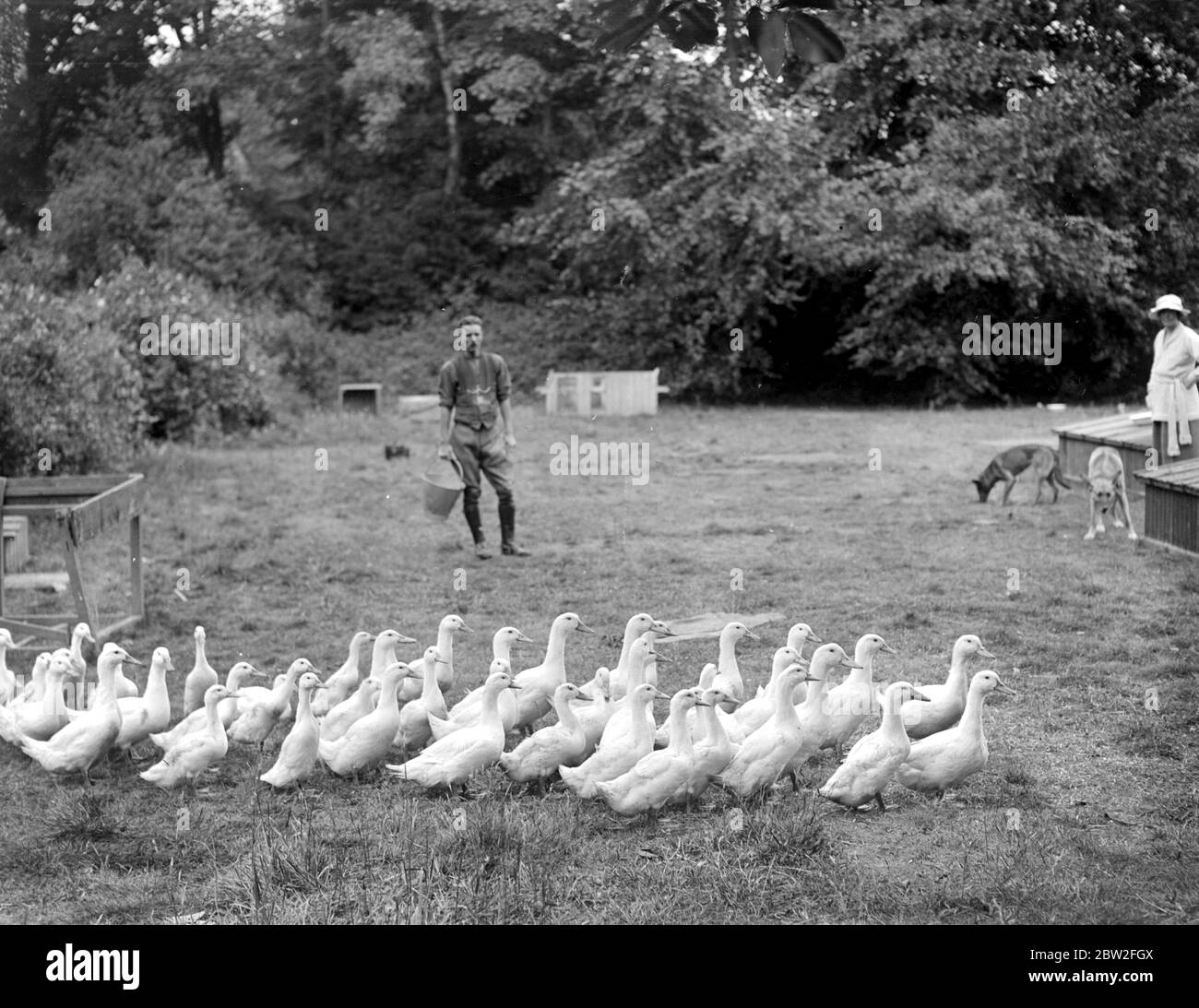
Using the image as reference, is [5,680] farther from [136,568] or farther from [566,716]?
[566,716]

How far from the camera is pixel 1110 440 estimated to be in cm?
1129

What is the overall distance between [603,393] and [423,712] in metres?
13.8

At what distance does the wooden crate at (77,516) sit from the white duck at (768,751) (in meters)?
3.50

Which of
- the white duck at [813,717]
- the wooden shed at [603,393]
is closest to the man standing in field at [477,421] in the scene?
the white duck at [813,717]

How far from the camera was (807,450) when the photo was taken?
15047 mm

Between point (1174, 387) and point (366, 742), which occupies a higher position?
point (1174, 387)

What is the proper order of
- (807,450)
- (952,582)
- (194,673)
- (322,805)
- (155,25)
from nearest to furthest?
(322,805)
(194,673)
(952,582)
(155,25)
(807,450)

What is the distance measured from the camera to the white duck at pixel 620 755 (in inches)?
186

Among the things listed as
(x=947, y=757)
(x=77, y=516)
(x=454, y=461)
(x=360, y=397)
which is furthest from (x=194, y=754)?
(x=360, y=397)

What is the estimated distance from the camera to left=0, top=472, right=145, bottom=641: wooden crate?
22.0ft

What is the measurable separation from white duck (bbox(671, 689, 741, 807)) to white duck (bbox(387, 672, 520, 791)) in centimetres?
67

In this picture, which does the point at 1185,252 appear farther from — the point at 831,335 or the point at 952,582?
the point at 831,335

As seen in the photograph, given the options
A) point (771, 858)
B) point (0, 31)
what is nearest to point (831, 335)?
point (0, 31)

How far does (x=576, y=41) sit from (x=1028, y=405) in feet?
26.1
